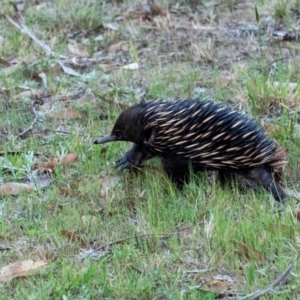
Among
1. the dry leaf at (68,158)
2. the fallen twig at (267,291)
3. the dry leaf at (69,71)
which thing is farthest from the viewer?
the dry leaf at (69,71)

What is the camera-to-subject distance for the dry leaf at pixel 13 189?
15.7 feet

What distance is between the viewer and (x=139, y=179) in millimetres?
4914

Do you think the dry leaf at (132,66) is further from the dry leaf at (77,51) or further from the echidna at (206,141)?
the echidna at (206,141)

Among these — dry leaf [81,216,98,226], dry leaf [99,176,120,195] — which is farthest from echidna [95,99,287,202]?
dry leaf [81,216,98,226]

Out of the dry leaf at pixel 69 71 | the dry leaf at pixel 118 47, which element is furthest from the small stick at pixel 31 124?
the dry leaf at pixel 118 47

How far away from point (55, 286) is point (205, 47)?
3766 mm

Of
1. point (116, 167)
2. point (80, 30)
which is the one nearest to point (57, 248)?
point (116, 167)

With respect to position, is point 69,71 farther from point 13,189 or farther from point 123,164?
point 13,189

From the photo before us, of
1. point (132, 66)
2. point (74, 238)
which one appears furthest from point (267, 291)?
point (132, 66)

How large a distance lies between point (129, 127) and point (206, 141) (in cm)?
50

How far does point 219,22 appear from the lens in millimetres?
7633

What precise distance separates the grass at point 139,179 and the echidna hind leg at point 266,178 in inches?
2.6

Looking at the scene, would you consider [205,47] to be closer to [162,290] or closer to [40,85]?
[40,85]

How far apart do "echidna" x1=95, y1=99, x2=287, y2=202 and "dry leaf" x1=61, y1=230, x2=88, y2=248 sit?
2.82 ft
